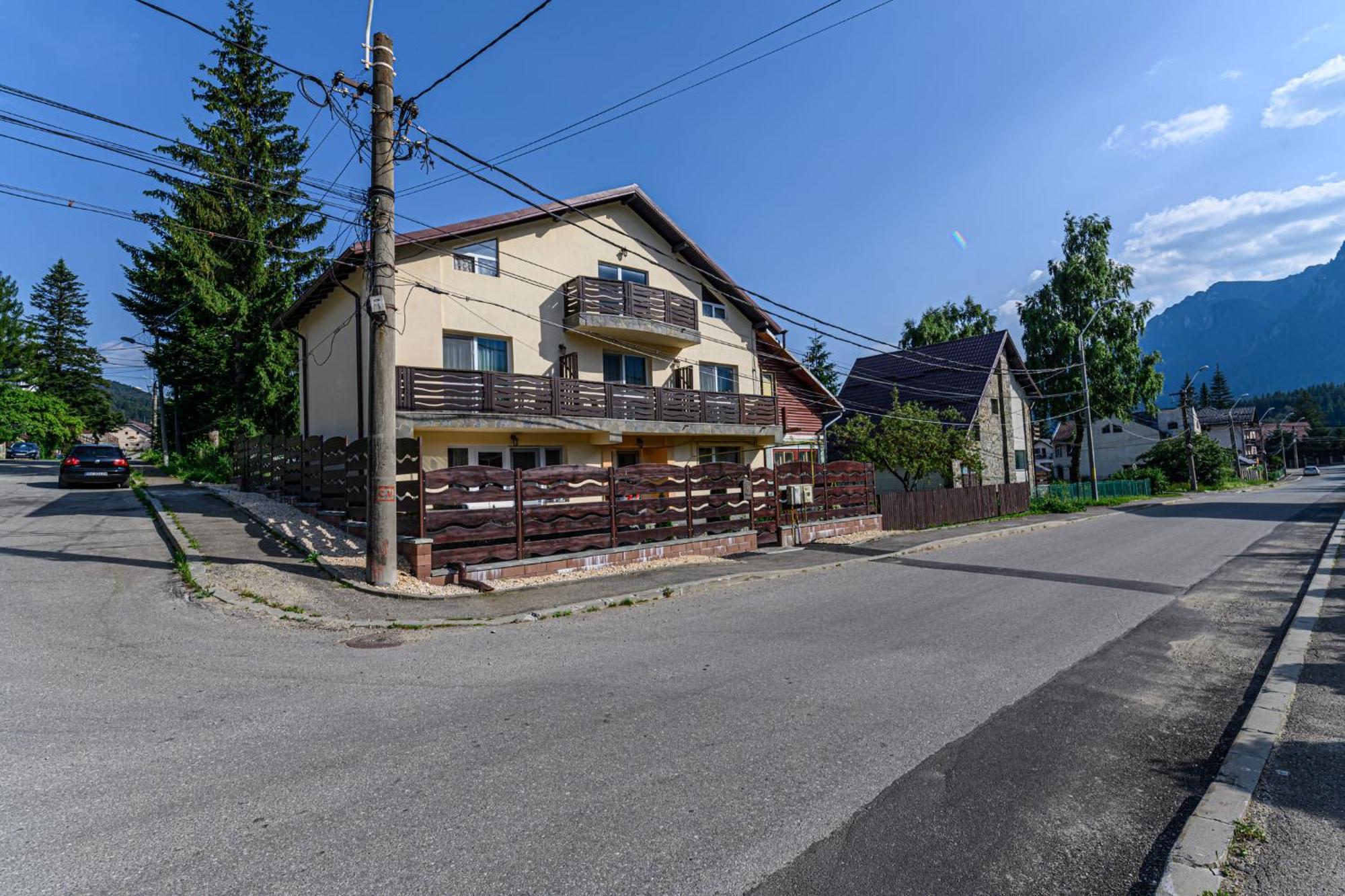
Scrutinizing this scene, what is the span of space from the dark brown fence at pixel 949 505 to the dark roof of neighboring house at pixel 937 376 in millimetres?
6916

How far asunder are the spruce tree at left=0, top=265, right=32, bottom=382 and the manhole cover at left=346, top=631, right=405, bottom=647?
198 ft

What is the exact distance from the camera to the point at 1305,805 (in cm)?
345

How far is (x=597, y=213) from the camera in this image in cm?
2102

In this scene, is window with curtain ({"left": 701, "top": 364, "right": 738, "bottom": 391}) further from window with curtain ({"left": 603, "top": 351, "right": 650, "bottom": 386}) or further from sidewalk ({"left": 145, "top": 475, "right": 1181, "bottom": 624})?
sidewalk ({"left": 145, "top": 475, "right": 1181, "bottom": 624})

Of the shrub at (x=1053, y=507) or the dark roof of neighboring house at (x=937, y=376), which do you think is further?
the dark roof of neighboring house at (x=937, y=376)

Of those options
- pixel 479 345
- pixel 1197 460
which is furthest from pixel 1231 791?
pixel 1197 460

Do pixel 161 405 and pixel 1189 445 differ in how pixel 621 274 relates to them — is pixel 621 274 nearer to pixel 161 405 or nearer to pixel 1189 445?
pixel 161 405

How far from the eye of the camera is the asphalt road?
Answer: 2.89m

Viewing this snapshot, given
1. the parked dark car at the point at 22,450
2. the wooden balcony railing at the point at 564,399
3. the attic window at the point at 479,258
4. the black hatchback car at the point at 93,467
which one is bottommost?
the black hatchback car at the point at 93,467

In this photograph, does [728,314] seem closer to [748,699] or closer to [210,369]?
[748,699]

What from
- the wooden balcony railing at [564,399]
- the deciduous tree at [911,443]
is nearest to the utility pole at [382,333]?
the wooden balcony railing at [564,399]

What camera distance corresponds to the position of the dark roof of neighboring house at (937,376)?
113ft

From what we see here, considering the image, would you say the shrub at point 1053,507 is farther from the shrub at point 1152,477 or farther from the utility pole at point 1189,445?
the utility pole at point 1189,445

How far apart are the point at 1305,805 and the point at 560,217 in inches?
611
